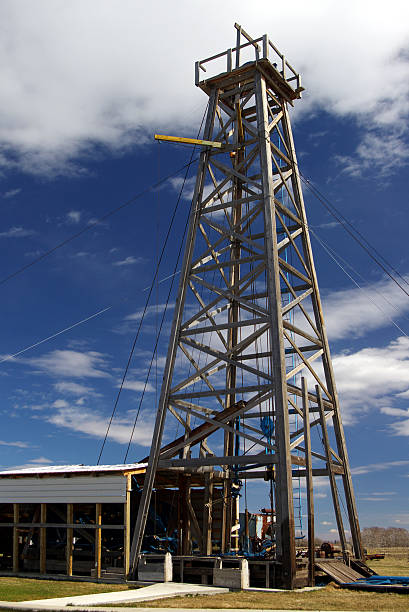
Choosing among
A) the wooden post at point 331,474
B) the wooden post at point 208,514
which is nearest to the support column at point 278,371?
the wooden post at point 331,474

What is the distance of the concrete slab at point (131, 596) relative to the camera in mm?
15062

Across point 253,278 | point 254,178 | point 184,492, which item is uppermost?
point 254,178

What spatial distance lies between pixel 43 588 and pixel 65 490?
14.2ft

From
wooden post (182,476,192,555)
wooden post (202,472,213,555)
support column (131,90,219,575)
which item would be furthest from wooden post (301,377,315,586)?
wooden post (182,476,192,555)

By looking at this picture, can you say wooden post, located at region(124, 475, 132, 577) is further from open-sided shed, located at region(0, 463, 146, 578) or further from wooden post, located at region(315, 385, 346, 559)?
wooden post, located at region(315, 385, 346, 559)

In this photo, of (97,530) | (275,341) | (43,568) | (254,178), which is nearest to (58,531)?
(43,568)

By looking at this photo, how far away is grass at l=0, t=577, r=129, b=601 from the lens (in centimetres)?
1772

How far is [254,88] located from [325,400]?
12364 millimetres

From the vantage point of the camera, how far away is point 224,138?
26.4 metres

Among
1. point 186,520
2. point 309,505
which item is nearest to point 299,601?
point 309,505

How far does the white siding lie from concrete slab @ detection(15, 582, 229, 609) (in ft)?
11.7

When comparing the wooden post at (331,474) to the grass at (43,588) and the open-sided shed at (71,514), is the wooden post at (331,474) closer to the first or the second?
the open-sided shed at (71,514)

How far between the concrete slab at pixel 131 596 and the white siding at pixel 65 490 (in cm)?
355

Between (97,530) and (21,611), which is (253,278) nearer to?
(97,530)
